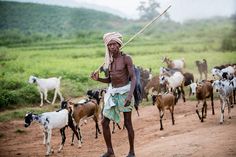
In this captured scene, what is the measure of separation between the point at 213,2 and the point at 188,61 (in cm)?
514

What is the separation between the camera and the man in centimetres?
538

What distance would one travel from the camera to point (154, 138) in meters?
7.97

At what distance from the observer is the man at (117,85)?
17.7ft

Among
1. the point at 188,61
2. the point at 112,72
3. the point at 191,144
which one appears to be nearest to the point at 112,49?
the point at 112,72

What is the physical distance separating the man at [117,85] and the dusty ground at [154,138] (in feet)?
2.74

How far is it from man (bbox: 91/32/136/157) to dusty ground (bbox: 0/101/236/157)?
32.9 inches

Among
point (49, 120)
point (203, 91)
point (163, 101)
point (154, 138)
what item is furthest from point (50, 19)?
point (154, 138)

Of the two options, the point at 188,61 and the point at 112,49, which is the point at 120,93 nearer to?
the point at 112,49

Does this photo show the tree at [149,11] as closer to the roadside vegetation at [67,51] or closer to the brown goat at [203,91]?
the roadside vegetation at [67,51]

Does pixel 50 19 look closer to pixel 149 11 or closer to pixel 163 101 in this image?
pixel 149 11

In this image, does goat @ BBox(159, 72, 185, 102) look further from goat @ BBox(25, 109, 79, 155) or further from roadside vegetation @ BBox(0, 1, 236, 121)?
goat @ BBox(25, 109, 79, 155)

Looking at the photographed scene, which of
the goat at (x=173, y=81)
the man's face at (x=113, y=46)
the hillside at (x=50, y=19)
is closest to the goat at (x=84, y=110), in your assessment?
the man's face at (x=113, y=46)

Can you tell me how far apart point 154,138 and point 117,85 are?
109 inches

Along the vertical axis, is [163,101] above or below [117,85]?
below
